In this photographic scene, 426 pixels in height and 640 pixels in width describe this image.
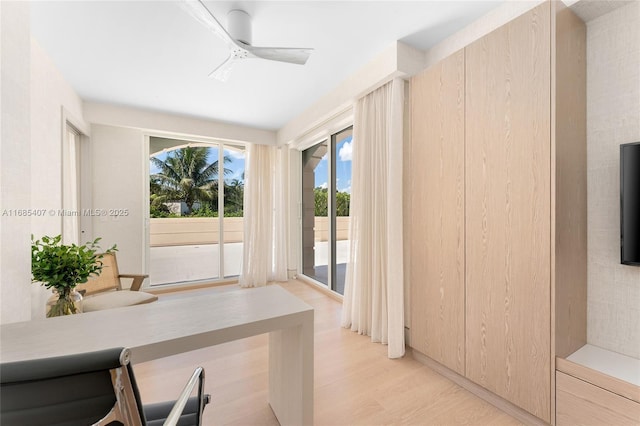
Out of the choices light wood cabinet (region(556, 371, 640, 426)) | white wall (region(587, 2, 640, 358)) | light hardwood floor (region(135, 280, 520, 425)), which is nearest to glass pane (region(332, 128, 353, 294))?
light hardwood floor (region(135, 280, 520, 425))

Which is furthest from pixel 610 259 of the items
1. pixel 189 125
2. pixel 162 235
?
pixel 162 235

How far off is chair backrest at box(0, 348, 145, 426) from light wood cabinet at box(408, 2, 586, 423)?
6.12 feet

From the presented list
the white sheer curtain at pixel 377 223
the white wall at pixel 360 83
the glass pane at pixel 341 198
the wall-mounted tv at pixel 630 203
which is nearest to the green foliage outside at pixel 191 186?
the white wall at pixel 360 83

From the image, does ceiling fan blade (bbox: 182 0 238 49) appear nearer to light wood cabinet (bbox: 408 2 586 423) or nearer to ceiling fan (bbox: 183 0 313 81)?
ceiling fan (bbox: 183 0 313 81)

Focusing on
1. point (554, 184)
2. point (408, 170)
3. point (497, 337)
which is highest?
point (408, 170)

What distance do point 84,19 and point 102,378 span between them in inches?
101

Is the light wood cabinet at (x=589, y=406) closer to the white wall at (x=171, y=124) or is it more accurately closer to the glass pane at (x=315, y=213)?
the glass pane at (x=315, y=213)

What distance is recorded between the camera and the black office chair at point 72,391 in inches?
22.7

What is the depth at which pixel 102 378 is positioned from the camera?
2.09 feet

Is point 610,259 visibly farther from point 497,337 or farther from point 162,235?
point 162,235

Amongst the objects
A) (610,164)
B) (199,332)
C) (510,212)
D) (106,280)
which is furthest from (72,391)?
(106,280)

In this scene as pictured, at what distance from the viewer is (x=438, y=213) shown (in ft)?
6.62

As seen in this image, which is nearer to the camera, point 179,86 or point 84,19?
point 84,19

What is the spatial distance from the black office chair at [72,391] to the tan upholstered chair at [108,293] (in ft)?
7.28
